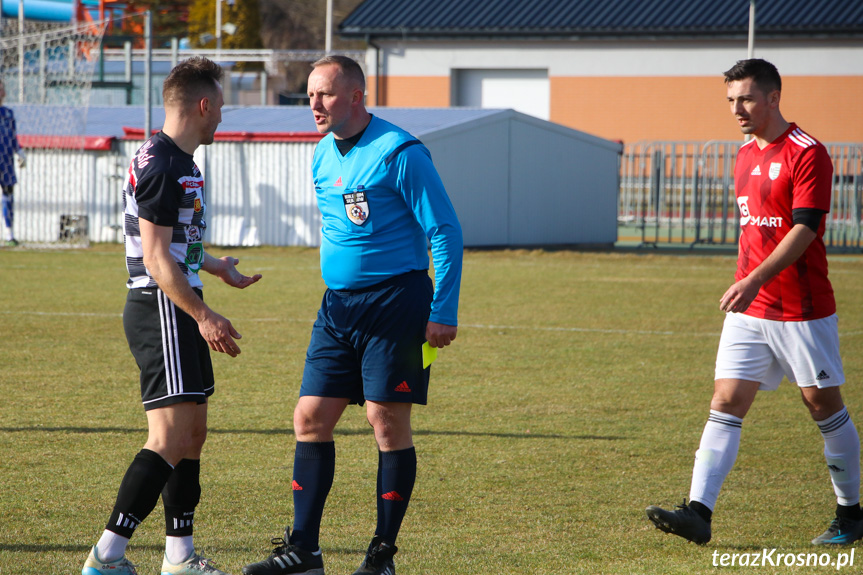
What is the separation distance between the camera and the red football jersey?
15.7ft

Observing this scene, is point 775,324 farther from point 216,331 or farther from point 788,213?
point 216,331

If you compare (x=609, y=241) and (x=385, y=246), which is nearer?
(x=385, y=246)

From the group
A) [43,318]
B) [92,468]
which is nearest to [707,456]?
[92,468]

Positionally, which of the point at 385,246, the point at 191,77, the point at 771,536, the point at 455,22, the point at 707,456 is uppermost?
the point at 455,22

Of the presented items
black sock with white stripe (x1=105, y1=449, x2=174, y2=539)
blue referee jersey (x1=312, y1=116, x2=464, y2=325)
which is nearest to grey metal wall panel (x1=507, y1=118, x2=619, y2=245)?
blue referee jersey (x1=312, y1=116, x2=464, y2=325)

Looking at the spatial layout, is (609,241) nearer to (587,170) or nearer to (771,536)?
(587,170)

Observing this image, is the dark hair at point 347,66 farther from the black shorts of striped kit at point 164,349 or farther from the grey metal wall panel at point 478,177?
the grey metal wall panel at point 478,177

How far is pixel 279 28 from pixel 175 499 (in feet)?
187

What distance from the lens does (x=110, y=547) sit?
405 centimetres

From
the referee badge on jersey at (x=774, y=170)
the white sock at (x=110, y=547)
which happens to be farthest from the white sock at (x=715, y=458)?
the white sock at (x=110, y=547)

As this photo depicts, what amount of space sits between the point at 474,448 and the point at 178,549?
258cm

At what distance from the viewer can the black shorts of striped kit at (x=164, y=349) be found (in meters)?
4.13

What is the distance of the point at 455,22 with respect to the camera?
38.5 metres

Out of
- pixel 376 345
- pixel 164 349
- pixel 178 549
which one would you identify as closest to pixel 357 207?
pixel 376 345
